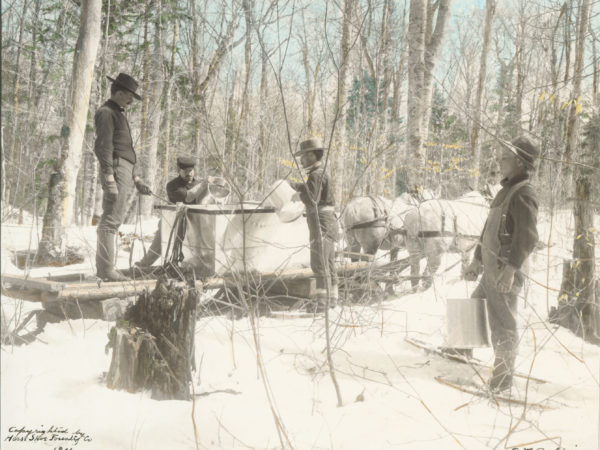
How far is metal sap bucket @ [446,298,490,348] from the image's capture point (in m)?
3.01

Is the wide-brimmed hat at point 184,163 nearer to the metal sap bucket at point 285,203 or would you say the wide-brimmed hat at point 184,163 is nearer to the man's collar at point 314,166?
the metal sap bucket at point 285,203

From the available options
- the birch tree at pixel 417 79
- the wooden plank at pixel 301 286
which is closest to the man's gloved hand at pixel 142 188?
the wooden plank at pixel 301 286

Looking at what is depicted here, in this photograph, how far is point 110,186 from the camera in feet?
12.3

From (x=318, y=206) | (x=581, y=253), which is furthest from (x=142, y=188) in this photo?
(x=581, y=253)

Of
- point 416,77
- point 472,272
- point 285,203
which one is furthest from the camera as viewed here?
point 416,77

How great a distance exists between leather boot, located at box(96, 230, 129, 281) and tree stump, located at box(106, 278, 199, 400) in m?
1.28

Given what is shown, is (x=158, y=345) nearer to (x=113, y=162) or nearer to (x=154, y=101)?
(x=113, y=162)

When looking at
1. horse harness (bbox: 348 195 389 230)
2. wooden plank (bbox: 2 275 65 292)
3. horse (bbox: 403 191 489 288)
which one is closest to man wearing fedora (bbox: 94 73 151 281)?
wooden plank (bbox: 2 275 65 292)

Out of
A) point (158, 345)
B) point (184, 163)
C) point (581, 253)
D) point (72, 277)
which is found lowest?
point (158, 345)

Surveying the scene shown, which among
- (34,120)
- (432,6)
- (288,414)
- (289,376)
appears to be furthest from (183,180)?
(432,6)

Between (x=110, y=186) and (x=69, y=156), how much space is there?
7.18ft

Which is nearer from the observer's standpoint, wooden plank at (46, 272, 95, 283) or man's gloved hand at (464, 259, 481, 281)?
man's gloved hand at (464, 259, 481, 281)

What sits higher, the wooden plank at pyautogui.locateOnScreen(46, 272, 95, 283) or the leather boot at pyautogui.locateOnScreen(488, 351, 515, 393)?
the wooden plank at pyautogui.locateOnScreen(46, 272, 95, 283)

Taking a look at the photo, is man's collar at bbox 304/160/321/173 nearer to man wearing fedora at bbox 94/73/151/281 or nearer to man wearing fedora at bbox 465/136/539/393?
man wearing fedora at bbox 94/73/151/281
